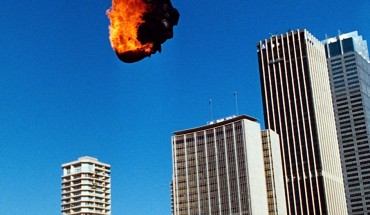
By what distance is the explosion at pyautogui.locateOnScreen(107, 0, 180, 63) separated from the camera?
21672 mm

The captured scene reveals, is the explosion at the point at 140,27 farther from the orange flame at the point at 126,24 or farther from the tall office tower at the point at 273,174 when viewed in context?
the tall office tower at the point at 273,174

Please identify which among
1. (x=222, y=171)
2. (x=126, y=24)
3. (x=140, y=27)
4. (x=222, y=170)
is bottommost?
(x=140, y=27)

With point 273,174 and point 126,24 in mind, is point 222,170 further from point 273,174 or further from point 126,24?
point 126,24

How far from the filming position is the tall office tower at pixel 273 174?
604 feet

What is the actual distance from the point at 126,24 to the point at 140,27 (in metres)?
1.12

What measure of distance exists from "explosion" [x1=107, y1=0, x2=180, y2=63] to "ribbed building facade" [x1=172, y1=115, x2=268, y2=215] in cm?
15657

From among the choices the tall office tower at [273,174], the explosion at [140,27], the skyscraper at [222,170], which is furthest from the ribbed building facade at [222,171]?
the explosion at [140,27]

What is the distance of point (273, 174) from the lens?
7377 inches

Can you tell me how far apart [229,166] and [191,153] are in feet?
50.9

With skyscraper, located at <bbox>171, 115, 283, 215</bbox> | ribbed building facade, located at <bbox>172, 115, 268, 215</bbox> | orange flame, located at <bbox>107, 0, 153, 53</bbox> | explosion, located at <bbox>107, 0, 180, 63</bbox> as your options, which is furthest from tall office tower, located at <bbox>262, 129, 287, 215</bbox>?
explosion, located at <bbox>107, 0, 180, 63</bbox>

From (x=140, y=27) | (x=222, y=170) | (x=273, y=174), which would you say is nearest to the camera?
(x=140, y=27)

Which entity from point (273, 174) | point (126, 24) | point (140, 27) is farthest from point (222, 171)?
point (140, 27)

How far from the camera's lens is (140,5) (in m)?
22.7

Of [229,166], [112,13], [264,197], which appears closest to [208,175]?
[229,166]
